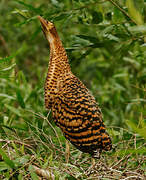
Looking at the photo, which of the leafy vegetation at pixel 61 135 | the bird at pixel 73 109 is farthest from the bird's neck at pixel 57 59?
the leafy vegetation at pixel 61 135

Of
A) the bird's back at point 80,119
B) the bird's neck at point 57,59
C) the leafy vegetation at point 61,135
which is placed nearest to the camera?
the leafy vegetation at point 61,135

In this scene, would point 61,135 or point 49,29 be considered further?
point 61,135

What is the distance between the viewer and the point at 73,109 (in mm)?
1089

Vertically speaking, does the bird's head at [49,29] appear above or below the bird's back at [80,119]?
above

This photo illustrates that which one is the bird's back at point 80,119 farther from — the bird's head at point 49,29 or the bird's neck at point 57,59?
the bird's head at point 49,29

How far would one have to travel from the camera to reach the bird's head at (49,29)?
1.14 meters

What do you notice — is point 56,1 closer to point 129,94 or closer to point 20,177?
point 20,177

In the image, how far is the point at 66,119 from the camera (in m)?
1.09

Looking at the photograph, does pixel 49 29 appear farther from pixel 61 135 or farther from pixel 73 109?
pixel 61 135

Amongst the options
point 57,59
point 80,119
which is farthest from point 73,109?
point 57,59

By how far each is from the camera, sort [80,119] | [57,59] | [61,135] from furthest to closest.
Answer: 1. [61,135]
2. [57,59]
3. [80,119]

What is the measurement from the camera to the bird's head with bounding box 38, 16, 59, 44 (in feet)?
3.75

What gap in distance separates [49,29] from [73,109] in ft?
0.98

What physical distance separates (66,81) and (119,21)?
288 mm
